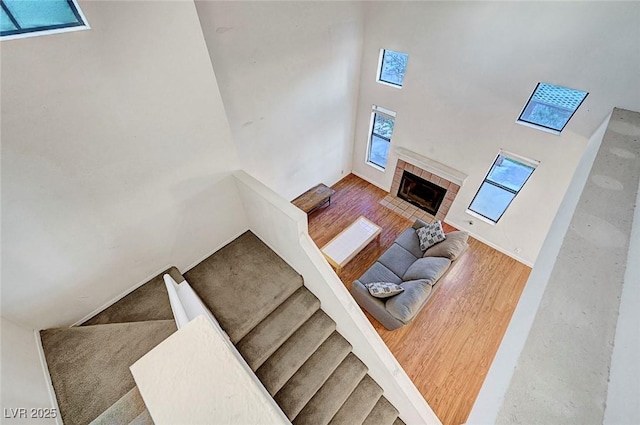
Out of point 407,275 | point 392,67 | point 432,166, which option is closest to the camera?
point 407,275

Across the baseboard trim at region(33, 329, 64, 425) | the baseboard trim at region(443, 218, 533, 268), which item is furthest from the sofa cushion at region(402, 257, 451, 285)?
the baseboard trim at region(33, 329, 64, 425)

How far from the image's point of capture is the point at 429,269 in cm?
402

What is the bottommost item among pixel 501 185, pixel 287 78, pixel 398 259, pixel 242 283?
pixel 501 185

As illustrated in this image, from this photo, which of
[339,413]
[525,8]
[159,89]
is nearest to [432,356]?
[339,413]

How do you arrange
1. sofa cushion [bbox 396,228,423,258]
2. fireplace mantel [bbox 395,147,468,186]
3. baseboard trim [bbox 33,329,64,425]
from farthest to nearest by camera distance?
fireplace mantel [bbox 395,147,468,186]
sofa cushion [bbox 396,228,423,258]
baseboard trim [bbox 33,329,64,425]

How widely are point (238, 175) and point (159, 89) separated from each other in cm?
101

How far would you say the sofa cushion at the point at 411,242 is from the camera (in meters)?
4.84

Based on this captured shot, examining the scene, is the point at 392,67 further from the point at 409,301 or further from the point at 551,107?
the point at 409,301

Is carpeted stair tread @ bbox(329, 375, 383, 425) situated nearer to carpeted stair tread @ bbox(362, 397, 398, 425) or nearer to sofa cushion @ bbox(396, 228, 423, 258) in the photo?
carpeted stair tread @ bbox(362, 397, 398, 425)

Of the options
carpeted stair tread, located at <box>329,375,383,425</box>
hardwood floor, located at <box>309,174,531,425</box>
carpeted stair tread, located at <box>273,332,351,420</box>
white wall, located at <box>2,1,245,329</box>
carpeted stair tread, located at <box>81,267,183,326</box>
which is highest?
white wall, located at <box>2,1,245,329</box>

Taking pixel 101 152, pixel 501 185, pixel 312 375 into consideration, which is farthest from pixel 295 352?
pixel 501 185

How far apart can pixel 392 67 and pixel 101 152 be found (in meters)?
5.01

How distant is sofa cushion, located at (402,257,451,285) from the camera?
12.8ft

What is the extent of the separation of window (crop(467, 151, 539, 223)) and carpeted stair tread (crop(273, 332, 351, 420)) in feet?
13.0
